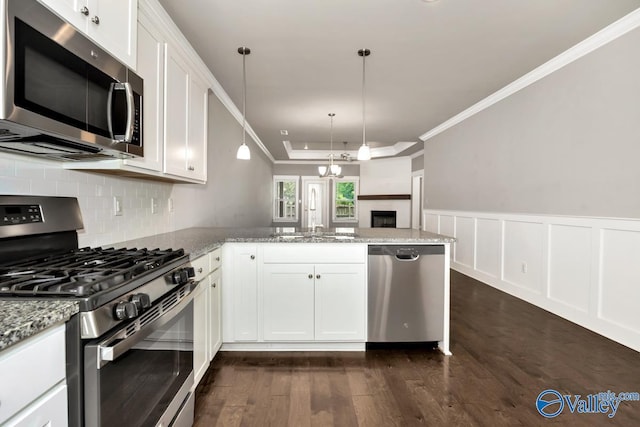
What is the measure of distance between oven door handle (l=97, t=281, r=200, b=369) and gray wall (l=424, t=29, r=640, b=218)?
3410 mm

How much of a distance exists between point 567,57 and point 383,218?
6.79 metres

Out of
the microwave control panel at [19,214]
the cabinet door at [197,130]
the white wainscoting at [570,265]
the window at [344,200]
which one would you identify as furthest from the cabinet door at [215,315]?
the window at [344,200]

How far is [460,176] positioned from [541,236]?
81.1 inches

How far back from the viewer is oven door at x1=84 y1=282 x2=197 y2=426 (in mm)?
960

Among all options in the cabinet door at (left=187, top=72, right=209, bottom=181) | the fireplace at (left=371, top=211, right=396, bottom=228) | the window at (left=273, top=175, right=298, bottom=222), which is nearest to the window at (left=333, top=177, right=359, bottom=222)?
the fireplace at (left=371, top=211, right=396, bottom=228)

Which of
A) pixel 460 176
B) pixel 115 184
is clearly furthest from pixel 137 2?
pixel 460 176

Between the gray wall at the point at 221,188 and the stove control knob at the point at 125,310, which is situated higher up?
the gray wall at the point at 221,188

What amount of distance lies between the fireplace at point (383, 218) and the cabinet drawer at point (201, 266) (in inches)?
315

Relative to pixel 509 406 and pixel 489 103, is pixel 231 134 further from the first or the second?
pixel 509 406

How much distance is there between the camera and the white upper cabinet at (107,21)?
4.00ft

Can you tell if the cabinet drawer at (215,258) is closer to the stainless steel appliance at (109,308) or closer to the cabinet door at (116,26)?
the stainless steel appliance at (109,308)

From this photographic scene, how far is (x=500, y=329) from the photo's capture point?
3094mm

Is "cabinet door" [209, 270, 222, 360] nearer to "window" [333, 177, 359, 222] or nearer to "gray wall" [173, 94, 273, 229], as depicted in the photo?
"gray wall" [173, 94, 273, 229]

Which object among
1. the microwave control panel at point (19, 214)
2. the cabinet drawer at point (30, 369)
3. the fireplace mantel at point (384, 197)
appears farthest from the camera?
the fireplace mantel at point (384, 197)
